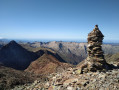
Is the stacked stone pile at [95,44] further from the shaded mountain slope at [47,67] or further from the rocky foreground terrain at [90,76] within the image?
the shaded mountain slope at [47,67]

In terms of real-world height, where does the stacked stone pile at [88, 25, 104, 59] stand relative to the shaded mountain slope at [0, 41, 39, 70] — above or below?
above

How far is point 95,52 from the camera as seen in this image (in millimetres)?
17922

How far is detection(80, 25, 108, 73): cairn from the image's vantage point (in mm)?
16156

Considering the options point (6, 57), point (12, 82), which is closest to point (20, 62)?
point (6, 57)

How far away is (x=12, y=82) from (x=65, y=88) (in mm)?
15971

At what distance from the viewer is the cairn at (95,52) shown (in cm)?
1616

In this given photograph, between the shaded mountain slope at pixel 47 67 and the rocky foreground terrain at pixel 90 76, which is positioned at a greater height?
the rocky foreground terrain at pixel 90 76

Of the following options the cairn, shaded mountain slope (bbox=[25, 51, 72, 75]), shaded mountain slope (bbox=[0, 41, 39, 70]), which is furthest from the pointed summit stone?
shaded mountain slope (bbox=[0, 41, 39, 70])

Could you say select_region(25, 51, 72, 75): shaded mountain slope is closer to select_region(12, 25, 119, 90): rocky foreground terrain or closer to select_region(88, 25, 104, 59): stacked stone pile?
select_region(88, 25, 104, 59): stacked stone pile

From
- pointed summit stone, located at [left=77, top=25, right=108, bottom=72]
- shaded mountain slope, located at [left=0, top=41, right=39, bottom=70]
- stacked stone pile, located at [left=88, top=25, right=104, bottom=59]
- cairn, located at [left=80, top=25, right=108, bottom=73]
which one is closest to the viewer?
cairn, located at [left=80, top=25, right=108, bottom=73]

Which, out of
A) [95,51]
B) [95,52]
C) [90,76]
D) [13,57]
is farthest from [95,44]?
[13,57]

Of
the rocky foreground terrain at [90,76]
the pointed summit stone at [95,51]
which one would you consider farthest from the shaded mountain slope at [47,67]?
the rocky foreground terrain at [90,76]

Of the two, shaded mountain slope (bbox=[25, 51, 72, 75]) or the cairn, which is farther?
shaded mountain slope (bbox=[25, 51, 72, 75])

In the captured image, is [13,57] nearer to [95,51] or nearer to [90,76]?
[95,51]
